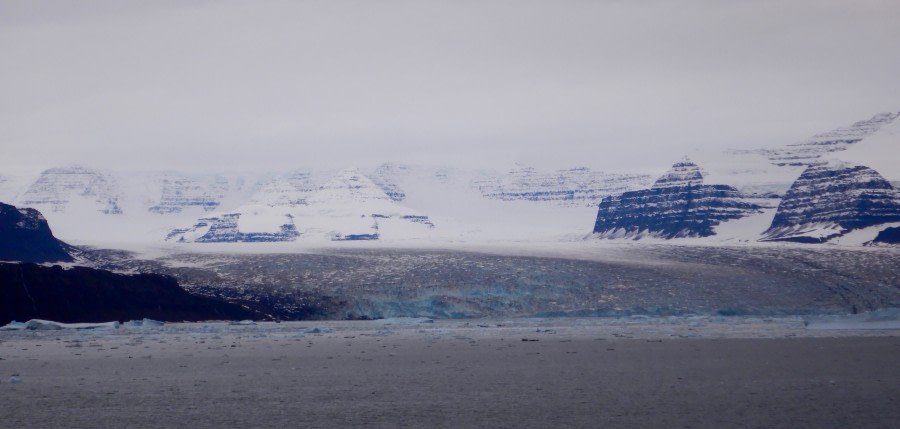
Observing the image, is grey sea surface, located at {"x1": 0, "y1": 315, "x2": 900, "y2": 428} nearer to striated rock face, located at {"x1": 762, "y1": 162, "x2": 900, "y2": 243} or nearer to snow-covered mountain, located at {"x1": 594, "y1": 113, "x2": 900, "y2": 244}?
snow-covered mountain, located at {"x1": 594, "y1": 113, "x2": 900, "y2": 244}

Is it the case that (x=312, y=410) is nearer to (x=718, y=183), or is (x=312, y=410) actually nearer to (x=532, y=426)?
(x=532, y=426)

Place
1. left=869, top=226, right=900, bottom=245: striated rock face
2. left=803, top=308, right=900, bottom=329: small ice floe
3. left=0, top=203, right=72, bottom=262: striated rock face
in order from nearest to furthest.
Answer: left=803, top=308, right=900, bottom=329: small ice floe < left=0, top=203, right=72, bottom=262: striated rock face < left=869, top=226, right=900, bottom=245: striated rock face

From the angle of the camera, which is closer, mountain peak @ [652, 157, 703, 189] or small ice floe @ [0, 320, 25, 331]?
small ice floe @ [0, 320, 25, 331]

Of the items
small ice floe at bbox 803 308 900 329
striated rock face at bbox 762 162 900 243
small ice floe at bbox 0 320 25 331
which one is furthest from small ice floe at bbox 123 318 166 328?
striated rock face at bbox 762 162 900 243

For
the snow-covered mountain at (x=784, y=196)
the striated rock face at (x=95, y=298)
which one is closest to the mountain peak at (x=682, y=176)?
the snow-covered mountain at (x=784, y=196)

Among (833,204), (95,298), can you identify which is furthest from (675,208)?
(95,298)

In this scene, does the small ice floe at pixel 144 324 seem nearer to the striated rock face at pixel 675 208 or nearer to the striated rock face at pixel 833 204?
the striated rock face at pixel 833 204
